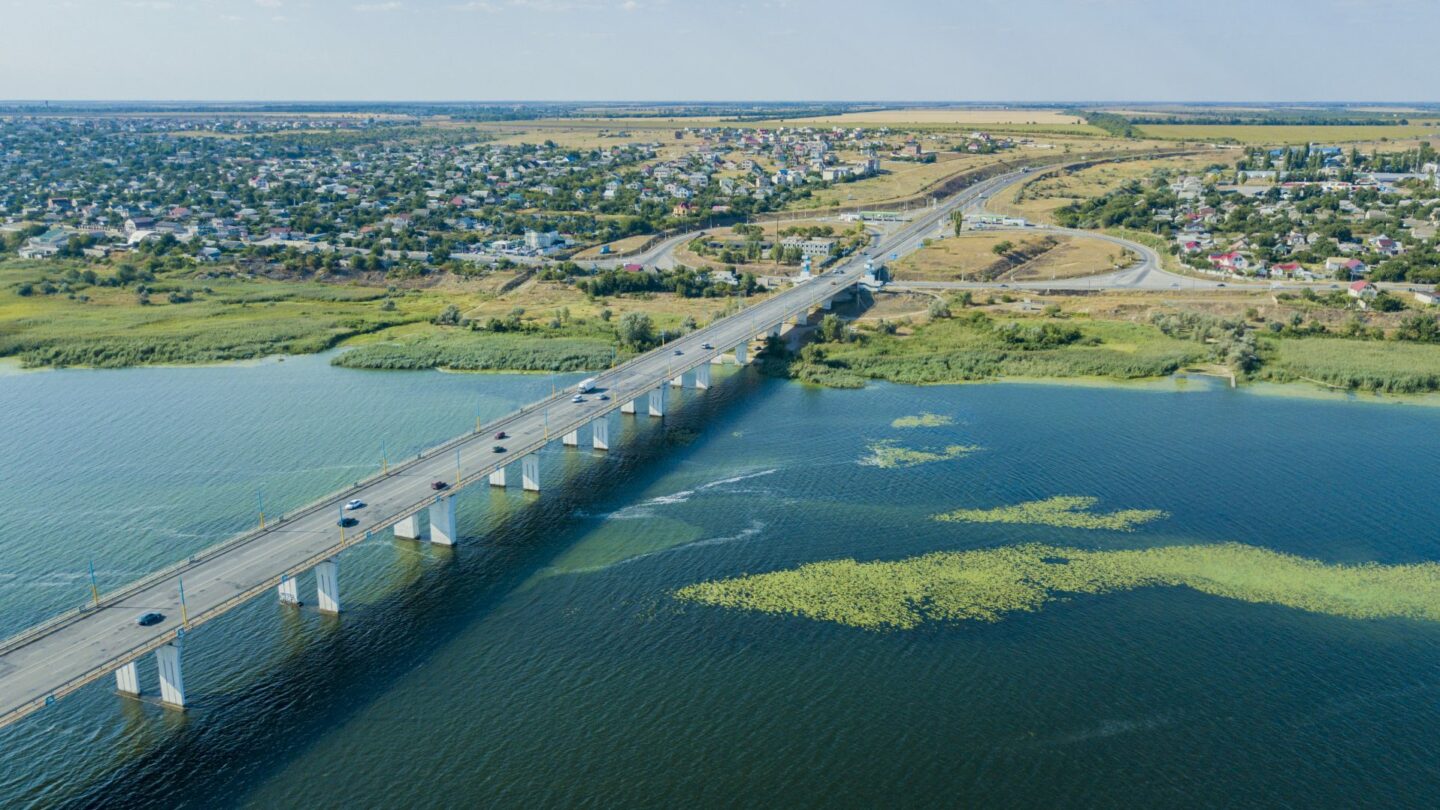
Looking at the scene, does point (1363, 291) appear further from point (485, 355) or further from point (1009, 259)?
point (485, 355)

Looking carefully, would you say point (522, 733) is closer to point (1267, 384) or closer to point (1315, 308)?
point (1267, 384)

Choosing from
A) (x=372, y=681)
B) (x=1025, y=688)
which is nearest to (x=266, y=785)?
(x=372, y=681)

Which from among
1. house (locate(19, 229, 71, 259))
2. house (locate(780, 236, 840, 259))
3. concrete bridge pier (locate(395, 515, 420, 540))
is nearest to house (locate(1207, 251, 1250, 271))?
house (locate(780, 236, 840, 259))

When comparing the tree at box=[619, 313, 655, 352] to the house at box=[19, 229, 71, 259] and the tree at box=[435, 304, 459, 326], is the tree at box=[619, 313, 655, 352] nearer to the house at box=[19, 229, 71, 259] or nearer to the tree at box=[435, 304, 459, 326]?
the tree at box=[435, 304, 459, 326]

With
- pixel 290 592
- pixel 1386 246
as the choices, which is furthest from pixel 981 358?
pixel 1386 246

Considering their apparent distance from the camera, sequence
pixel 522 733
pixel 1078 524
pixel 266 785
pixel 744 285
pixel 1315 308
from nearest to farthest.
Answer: pixel 266 785, pixel 522 733, pixel 1078 524, pixel 1315 308, pixel 744 285
